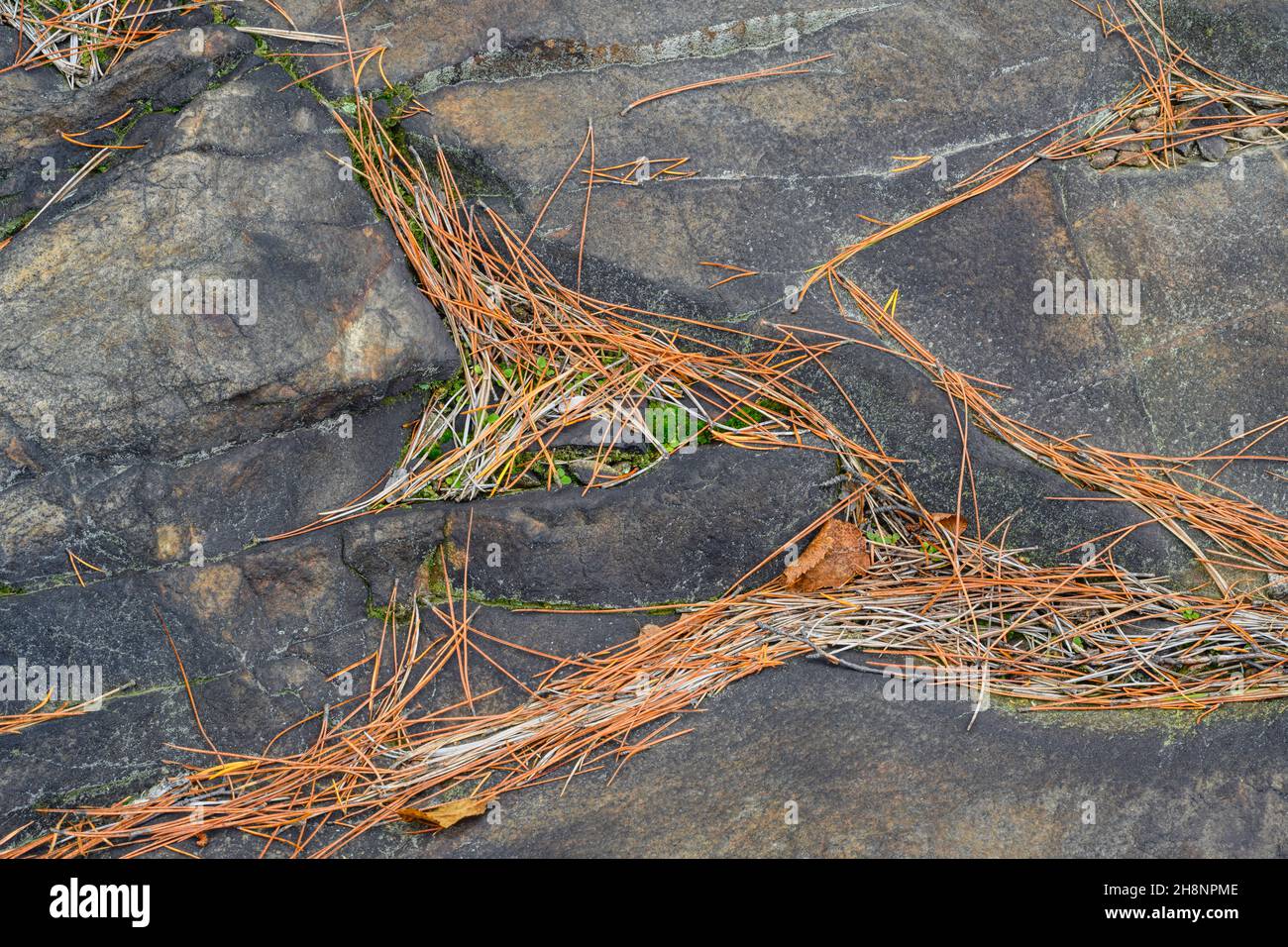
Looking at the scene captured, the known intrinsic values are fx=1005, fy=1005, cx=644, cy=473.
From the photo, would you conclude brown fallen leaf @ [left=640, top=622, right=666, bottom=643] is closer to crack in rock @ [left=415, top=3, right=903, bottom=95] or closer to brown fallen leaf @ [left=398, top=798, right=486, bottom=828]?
brown fallen leaf @ [left=398, top=798, right=486, bottom=828]

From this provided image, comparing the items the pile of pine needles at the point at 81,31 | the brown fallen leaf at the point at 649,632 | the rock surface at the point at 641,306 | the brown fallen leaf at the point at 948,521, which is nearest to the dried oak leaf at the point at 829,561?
the rock surface at the point at 641,306

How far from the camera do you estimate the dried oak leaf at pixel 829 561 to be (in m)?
2.99

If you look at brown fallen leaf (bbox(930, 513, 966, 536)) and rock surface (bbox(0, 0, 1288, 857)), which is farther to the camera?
brown fallen leaf (bbox(930, 513, 966, 536))

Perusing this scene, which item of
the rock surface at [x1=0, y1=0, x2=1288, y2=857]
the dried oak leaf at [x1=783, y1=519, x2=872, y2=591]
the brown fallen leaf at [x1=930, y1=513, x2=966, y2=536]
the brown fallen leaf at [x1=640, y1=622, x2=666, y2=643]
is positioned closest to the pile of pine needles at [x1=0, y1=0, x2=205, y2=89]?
the rock surface at [x1=0, y1=0, x2=1288, y2=857]

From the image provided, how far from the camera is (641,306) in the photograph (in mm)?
3217

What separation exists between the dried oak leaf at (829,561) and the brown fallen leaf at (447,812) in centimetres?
109

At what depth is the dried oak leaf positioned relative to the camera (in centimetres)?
299

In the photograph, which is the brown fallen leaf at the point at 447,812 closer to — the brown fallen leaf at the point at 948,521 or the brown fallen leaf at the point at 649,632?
the brown fallen leaf at the point at 649,632

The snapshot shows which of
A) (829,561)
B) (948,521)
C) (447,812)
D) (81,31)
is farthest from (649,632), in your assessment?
(81,31)

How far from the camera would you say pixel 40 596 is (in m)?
2.81

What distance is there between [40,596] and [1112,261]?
342cm

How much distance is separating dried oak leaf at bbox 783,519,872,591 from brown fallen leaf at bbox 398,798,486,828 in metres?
1.09

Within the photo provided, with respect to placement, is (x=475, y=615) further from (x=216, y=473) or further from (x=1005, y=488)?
(x=1005, y=488)

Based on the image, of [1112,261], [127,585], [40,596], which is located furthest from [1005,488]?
[40,596]
